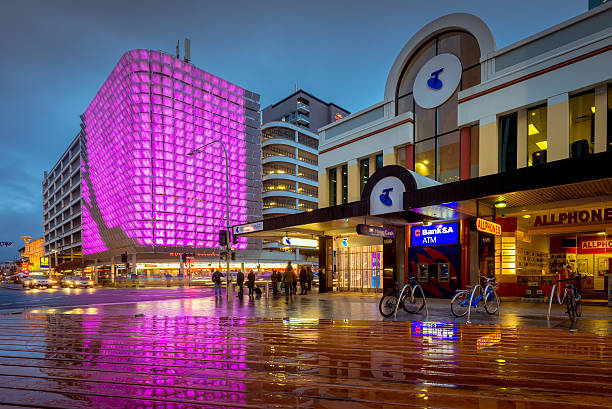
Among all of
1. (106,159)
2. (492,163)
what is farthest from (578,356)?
(106,159)

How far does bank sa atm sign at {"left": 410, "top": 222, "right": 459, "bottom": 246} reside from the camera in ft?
63.5

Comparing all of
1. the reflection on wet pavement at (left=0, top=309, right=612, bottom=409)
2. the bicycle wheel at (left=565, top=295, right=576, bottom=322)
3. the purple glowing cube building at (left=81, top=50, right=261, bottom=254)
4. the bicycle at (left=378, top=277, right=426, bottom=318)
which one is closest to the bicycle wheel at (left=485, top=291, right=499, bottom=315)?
the bicycle at (left=378, top=277, right=426, bottom=318)

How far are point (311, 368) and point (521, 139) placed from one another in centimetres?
1477

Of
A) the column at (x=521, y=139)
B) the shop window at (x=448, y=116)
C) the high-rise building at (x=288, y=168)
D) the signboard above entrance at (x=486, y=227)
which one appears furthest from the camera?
the high-rise building at (x=288, y=168)

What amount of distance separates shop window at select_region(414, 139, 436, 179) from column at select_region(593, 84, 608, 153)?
6.99 meters

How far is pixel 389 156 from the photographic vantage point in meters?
22.2

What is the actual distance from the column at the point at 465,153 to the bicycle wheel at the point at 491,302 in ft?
24.0

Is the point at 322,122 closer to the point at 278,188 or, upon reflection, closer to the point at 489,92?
the point at 278,188

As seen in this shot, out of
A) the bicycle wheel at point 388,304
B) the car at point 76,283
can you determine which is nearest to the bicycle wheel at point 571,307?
the bicycle wheel at point 388,304

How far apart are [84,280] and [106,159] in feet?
158

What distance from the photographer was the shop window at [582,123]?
14945mm

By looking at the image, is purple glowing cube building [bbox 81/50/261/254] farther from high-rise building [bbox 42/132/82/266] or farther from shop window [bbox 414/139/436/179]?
shop window [bbox 414/139/436/179]

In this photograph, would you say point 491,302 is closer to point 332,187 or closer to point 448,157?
point 448,157

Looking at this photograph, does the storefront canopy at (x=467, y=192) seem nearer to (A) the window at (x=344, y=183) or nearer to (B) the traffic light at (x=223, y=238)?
(B) the traffic light at (x=223, y=238)
